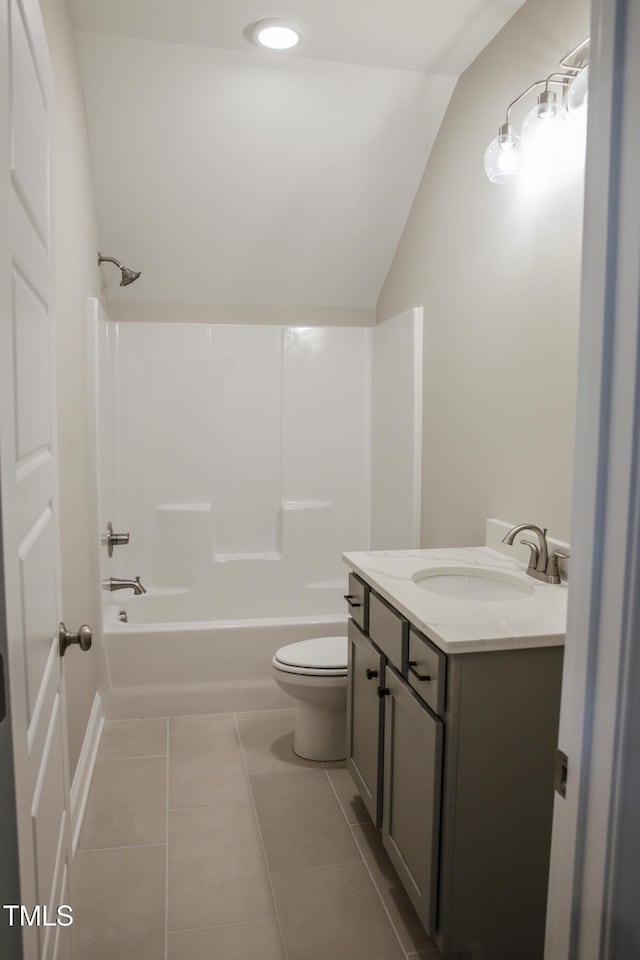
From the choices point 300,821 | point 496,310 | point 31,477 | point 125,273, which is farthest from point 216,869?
point 125,273

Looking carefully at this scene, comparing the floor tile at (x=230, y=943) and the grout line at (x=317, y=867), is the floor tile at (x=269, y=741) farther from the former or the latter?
the floor tile at (x=230, y=943)

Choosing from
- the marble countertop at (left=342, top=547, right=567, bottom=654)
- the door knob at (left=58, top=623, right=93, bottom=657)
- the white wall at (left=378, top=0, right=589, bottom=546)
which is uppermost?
the white wall at (left=378, top=0, right=589, bottom=546)

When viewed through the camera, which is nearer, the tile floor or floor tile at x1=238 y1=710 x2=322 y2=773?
the tile floor

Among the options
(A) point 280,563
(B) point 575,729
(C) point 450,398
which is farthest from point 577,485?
(A) point 280,563

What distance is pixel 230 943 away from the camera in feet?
5.65

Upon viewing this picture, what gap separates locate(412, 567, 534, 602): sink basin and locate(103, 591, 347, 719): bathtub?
3.86 ft

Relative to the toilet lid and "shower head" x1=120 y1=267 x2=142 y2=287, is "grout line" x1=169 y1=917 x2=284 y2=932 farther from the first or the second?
"shower head" x1=120 y1=267 x2=142 y2=287

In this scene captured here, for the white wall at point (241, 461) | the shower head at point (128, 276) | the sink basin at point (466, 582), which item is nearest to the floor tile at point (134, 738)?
the white wall at point (241, 461)

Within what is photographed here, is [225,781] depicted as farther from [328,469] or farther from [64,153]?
[64,153]

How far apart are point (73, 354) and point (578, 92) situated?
180 cm

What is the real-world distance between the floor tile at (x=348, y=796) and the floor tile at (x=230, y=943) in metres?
0.54

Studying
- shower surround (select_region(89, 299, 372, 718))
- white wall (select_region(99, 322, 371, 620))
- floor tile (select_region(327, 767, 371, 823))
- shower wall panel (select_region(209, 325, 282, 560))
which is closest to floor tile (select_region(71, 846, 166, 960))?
floor tile (select_region(327, 767, 371, 823))

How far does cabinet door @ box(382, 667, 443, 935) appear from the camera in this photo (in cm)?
155

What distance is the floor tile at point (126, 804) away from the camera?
2.16 m
